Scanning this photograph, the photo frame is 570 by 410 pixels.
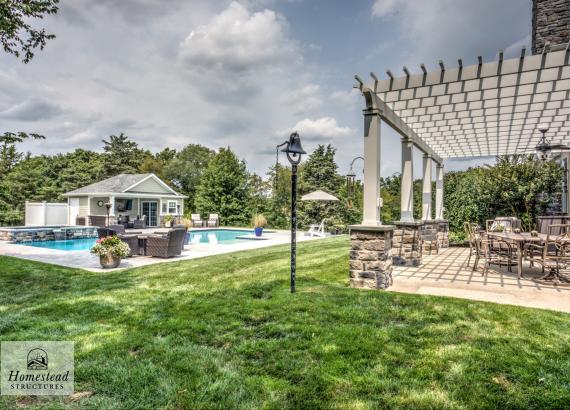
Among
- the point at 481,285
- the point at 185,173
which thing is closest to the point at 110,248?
the point at 481,285

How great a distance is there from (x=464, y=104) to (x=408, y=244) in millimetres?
3190

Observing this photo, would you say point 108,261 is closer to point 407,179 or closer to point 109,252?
point 109,252

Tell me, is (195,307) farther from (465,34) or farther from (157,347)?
(465,34)

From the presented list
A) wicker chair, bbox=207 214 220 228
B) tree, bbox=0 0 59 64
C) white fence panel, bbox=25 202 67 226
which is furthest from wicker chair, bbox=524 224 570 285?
Answer: white fence panel, bbox=25 202 67 226

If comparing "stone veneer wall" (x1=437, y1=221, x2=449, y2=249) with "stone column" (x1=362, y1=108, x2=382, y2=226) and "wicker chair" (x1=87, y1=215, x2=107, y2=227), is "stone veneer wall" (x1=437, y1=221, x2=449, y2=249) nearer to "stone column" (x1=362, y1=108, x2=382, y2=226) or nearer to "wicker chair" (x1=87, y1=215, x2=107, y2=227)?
"stone column" (x1=362, y1=108, x2=382, y2=226)

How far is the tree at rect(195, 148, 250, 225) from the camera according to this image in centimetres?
2572

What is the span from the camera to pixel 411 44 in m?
9.20

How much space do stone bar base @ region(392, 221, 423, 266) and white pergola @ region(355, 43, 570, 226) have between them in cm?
25

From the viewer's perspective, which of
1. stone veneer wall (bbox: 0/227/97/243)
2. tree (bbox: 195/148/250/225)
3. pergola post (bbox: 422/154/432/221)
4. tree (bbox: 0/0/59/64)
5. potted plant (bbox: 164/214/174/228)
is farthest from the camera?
tree (bbox: 195/148/250/225)

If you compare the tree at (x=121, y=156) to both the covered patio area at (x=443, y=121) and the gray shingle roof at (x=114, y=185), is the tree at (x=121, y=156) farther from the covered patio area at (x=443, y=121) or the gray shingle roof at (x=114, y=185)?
the covered patio area at (x=443, y=121)

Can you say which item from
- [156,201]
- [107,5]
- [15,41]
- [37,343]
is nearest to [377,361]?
[37,343]

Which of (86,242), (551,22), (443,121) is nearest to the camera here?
(443,121)

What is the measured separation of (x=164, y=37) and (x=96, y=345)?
442 inches

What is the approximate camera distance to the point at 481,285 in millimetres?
5477
